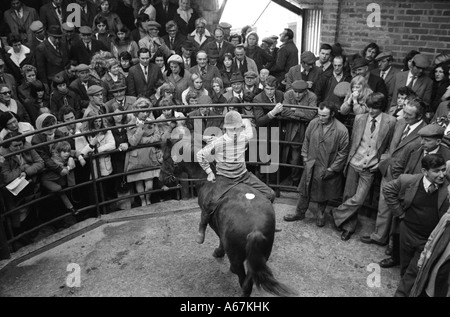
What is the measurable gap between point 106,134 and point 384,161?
167 inches

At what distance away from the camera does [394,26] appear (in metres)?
9.16

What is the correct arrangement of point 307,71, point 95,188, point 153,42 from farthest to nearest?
point 153,42 → point 307,71 → point 95,188

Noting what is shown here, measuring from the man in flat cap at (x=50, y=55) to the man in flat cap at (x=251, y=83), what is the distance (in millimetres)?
3849

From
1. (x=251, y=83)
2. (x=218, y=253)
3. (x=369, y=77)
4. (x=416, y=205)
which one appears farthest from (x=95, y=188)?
(x=369, y=77)

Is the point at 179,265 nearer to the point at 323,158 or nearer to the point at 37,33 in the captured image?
the point at 323,158

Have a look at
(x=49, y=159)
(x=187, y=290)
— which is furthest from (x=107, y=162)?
(x=187, y=290)

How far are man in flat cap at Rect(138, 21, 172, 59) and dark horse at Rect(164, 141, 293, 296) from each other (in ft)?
16.5

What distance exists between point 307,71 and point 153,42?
11.5 feet

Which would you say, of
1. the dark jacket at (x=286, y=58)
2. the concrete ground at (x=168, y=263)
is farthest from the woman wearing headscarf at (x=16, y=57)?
the dark jacket at (x=286, y=58)

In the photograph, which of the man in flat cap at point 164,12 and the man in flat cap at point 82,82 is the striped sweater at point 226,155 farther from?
the man in flat cap at point 164,12

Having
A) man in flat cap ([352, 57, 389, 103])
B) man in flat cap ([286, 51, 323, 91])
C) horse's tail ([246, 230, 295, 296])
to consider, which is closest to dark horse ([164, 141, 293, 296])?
horse's tail ([246, 230, 295, 296])

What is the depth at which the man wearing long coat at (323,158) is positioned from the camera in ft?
22.2

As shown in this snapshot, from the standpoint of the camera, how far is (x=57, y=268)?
20.5 feet

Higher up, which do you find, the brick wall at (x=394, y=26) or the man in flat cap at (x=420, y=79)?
the brick wall at (x=394, y=26)
